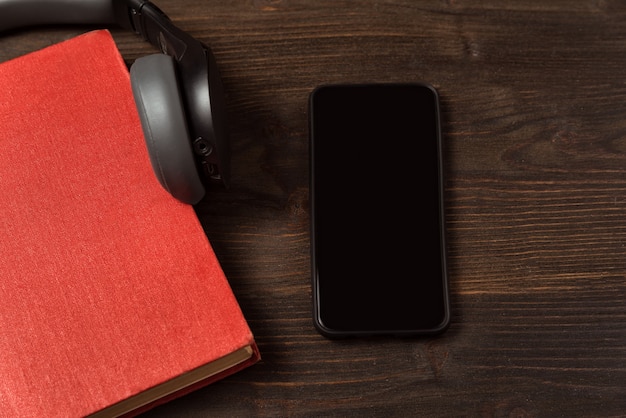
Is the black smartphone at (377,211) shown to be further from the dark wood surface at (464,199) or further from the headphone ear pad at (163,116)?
the headphone ear pad at (163,116)

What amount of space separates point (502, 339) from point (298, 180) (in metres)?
0.20

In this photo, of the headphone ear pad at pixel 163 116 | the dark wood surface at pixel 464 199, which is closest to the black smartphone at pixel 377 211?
the dark wood surface at pixel 464 199

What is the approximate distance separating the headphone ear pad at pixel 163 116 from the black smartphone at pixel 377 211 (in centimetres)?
12

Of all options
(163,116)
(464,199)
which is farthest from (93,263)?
(464,199)

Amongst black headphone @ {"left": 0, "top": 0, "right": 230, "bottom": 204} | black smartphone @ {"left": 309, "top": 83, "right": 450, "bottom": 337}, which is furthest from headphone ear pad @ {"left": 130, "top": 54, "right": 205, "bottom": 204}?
black smartphone @ {"left": 309, "top": 83, "right": 450, "bottom": 337}

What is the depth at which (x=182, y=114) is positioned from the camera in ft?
1.49

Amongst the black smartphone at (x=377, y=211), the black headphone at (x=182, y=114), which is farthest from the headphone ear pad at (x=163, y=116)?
the black smartphone at (x=377, y=211)

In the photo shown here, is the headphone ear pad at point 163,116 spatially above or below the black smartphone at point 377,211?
above

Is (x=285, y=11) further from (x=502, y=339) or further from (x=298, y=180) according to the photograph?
(x=502, y=339)

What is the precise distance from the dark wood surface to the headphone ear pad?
0.08m

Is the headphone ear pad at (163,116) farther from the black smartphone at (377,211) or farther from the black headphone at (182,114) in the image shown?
the black smartphone at (377,211)

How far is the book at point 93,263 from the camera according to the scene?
48 cm

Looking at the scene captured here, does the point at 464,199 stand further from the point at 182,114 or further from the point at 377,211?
the point at 182,114

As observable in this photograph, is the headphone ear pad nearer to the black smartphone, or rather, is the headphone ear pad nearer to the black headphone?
the black headphone
